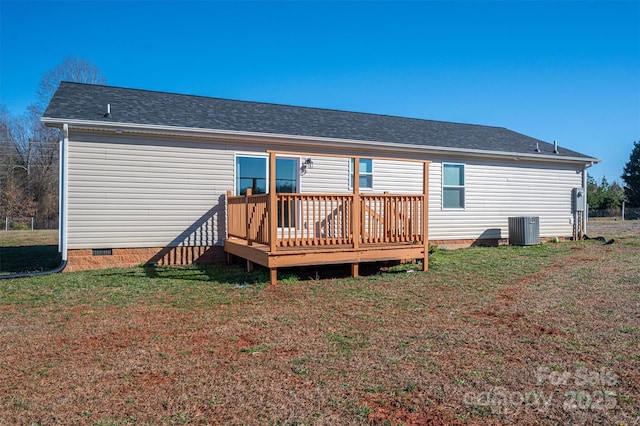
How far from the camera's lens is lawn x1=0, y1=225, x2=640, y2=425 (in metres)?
2.54

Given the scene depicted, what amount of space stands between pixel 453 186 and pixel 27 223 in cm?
2625

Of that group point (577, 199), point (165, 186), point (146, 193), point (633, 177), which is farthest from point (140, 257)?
point (633, 177)

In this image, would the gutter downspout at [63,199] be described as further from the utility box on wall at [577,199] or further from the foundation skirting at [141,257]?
the utility box on wall at [577,199]

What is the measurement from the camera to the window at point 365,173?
→ 33.1 feet

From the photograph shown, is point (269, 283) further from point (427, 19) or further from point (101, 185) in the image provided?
point (427, 19)

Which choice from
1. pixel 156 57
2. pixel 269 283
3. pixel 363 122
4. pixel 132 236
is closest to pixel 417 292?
pixel 269 283

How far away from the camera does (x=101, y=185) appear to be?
7.98 meters

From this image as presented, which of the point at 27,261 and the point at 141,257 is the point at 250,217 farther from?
the point at 27,261

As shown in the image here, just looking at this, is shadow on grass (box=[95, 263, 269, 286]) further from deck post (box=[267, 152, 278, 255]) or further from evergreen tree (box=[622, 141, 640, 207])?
evergreen tree (box=[622, 141, 640, 207])

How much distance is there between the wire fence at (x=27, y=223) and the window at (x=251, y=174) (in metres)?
21.7

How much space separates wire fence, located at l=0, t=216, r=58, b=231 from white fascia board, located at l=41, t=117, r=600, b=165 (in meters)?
21.3

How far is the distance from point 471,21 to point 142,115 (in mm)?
9176

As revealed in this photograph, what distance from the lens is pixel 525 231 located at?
11383 mm

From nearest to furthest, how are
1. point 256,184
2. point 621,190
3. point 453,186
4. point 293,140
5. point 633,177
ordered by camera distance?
point 293,140, point 256,184, point 453,186, point 633,177, point 621,190
